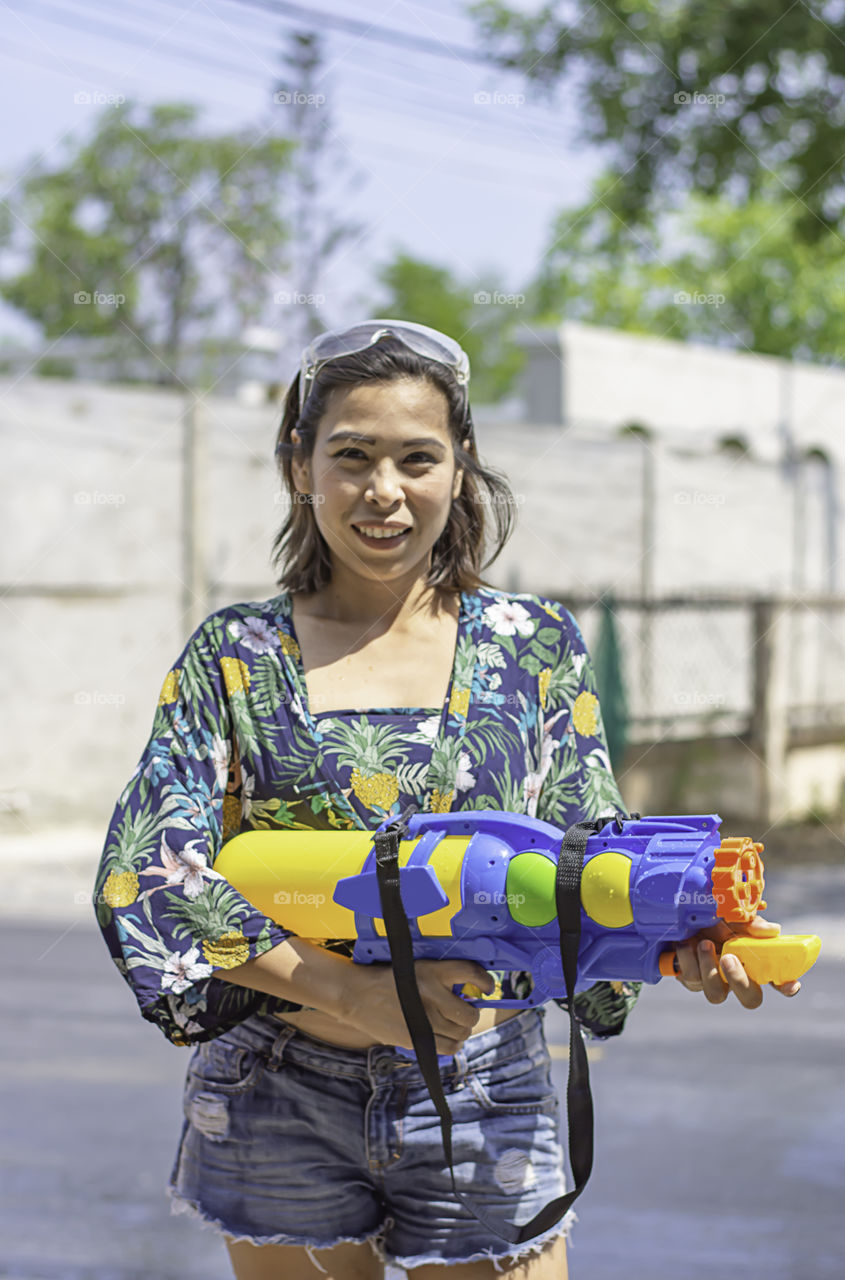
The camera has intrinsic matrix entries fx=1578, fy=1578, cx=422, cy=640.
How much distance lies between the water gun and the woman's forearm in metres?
0.03

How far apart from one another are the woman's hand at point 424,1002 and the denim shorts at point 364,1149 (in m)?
0.14

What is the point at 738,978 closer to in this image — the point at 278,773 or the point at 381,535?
the point at 278,773

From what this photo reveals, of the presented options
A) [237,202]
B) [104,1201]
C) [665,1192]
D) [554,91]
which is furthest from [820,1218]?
[237,202]

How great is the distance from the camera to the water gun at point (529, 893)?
5.69 feet

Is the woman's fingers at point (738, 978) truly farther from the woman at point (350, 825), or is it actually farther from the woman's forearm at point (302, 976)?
the woman's forearm at point (302, 976)

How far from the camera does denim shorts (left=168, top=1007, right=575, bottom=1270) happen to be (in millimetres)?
2006

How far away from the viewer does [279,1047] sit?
204 centimetres

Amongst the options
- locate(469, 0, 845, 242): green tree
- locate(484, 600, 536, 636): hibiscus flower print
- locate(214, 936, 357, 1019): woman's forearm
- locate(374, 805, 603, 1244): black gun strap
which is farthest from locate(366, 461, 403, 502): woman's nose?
locate(469, 0, 845, 242): green tree

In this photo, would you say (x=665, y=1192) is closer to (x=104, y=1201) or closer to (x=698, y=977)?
(x=104, y=1201)

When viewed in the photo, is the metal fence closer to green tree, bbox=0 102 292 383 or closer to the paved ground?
the paved ground

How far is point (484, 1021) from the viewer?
206cm

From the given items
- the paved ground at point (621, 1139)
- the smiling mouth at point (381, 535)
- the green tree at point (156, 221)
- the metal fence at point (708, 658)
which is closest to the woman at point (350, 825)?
the smiling mouth at point (381, 535)

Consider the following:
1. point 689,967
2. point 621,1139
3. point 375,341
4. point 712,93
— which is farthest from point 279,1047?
point 712,93

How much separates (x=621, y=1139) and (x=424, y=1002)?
354 cm
